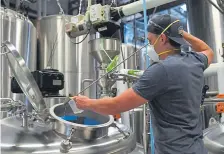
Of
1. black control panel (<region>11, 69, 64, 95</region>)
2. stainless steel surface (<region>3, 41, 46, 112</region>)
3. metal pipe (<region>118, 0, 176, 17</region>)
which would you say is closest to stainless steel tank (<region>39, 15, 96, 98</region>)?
metal pipe (<region>118, 0, 176, 17</region>)

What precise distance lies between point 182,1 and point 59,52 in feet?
7.30

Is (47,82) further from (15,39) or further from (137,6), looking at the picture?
(15,39)

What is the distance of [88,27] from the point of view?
80.8 inches

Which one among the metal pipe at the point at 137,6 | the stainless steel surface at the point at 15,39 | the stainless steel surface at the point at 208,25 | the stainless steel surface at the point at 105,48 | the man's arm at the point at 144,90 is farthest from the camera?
the stainless steel surface at the point at 208,25

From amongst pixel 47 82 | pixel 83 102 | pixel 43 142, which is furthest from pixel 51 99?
pixel 83 102

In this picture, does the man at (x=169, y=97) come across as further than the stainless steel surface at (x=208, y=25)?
No

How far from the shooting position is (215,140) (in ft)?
4.59

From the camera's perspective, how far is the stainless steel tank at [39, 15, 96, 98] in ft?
9.16

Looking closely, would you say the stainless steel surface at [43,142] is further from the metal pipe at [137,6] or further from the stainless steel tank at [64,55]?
the stainless steel tank at [64,55]

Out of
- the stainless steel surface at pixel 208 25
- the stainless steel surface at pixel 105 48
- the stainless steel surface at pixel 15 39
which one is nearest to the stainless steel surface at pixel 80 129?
the stainless steel surface at pixel 105 48

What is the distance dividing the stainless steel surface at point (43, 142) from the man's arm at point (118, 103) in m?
0.21

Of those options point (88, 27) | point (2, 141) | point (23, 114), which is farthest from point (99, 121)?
point (88, 27)

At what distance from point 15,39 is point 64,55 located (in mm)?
598

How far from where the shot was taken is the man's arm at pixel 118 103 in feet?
3.02
